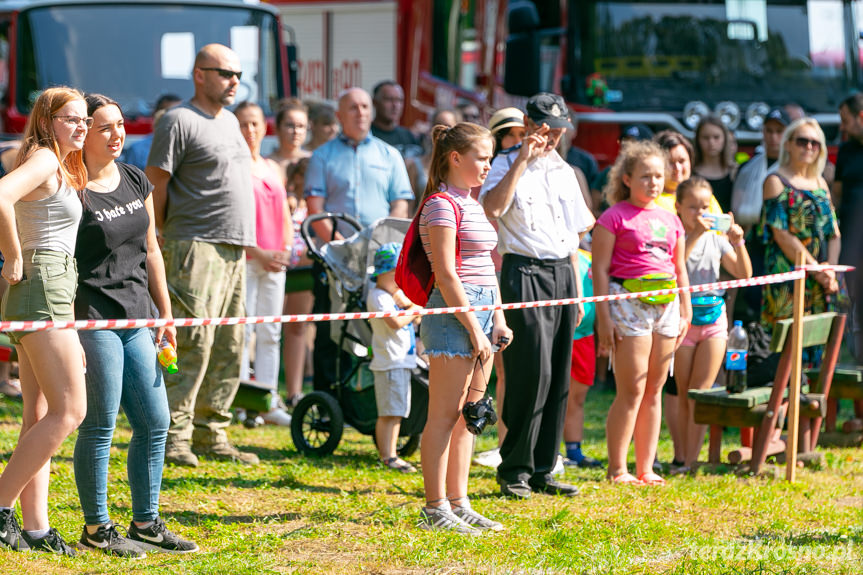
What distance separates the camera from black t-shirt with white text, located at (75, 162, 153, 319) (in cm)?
485

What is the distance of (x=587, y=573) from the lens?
16.0 ft

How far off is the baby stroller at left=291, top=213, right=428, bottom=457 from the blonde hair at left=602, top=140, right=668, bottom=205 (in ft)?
3.97

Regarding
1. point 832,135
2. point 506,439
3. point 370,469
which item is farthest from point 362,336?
point 832,135

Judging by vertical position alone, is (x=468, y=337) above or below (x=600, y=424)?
above

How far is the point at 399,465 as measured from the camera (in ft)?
22.9

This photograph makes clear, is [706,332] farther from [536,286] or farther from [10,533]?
[10,533]

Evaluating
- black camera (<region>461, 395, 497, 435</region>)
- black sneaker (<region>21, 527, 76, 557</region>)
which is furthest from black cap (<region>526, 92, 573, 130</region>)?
black sneaker (<region>21, 527, 76, 557</region>)

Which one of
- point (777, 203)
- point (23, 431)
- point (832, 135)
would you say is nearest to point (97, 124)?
point (23, 431)

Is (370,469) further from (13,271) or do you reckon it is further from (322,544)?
(13,271)

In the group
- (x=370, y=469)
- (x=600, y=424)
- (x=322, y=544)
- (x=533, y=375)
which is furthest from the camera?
(x=600, y=424)

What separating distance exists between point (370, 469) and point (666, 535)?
78.0 inches

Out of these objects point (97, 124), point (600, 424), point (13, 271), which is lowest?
point (600, 424)

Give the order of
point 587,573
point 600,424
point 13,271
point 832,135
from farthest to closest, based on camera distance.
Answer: point 832,135 < point 600,424 < point 587,573 < point 13,271

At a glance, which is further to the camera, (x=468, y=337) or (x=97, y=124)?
(x=468, y=337)
